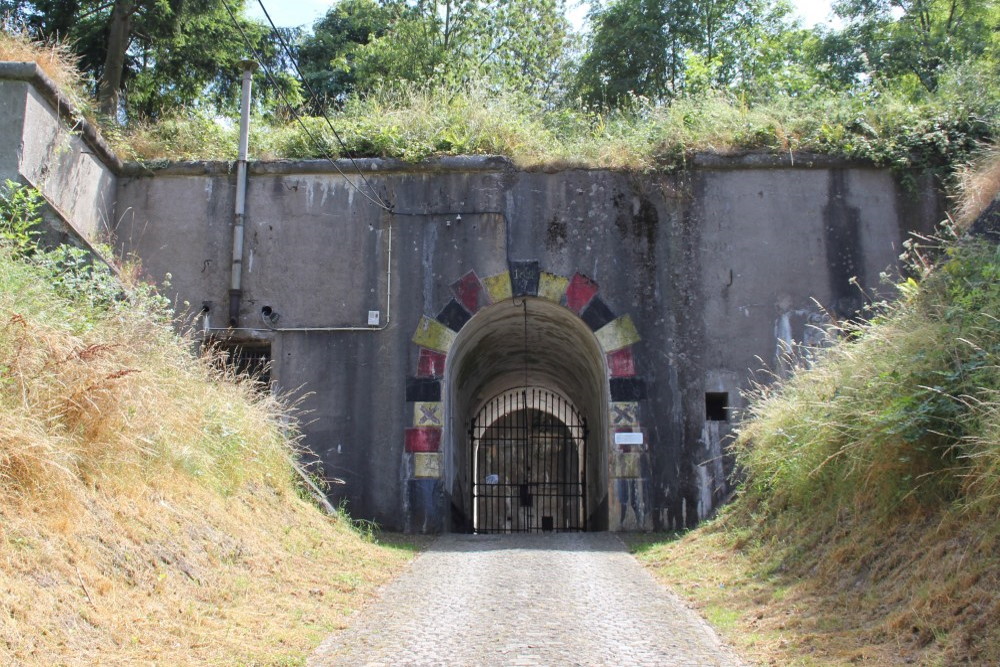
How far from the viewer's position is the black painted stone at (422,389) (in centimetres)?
1202

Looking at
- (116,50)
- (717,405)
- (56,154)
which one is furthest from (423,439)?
(116,50)

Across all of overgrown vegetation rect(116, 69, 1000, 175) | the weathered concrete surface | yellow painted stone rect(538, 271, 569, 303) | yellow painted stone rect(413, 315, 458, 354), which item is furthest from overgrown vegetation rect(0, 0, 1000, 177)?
yellow painted stone rect(413, 315, 458, 354)

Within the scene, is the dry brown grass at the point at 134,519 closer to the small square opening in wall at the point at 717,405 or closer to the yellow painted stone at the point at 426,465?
the yellow painted stone at the point at 426,465

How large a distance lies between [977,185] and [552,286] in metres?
5.12

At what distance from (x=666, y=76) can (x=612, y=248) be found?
13.7m

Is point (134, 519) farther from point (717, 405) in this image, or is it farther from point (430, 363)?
point (717, 405)

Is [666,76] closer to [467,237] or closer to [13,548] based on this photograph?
[467,237]

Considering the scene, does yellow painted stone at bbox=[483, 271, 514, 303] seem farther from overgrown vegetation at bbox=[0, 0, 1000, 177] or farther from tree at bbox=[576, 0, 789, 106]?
tree at bbox=[576, 0, 789, 106]

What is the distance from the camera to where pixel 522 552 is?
9.63m

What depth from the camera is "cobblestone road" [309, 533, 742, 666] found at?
17.5ft

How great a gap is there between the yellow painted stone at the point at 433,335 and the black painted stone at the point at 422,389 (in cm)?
43

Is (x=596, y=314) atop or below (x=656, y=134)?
below

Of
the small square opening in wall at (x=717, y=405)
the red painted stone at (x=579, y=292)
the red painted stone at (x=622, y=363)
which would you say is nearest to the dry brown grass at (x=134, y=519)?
the red painted stone at (x=622, y=363)

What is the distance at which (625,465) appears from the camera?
38.6ft
